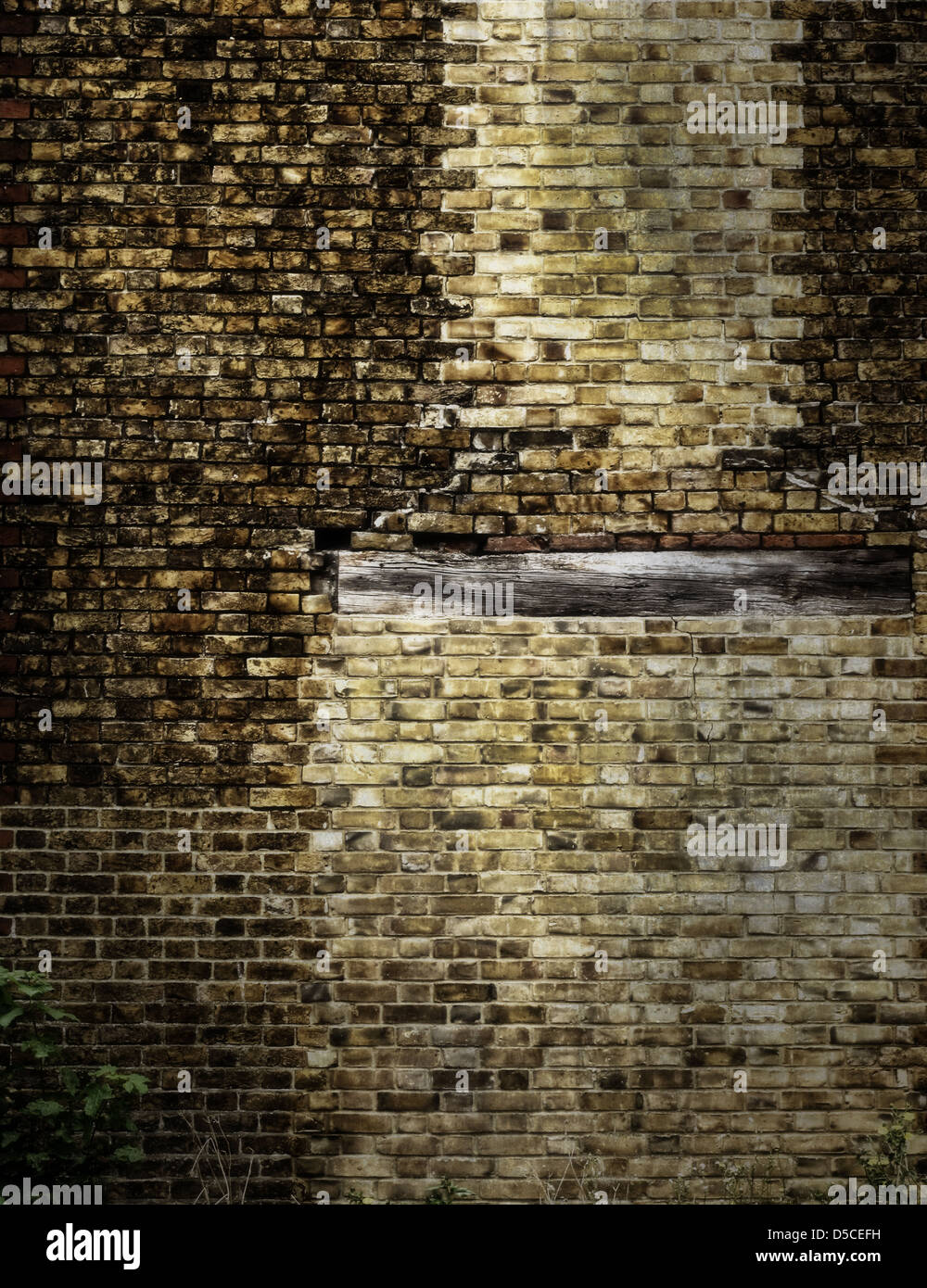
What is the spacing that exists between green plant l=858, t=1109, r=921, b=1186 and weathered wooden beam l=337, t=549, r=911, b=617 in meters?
1.99

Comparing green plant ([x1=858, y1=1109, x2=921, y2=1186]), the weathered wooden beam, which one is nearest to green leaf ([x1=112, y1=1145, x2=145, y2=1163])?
the weathered wooden beam

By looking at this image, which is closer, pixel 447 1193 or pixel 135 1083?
pixel 135 1083

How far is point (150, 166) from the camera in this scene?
3764mm

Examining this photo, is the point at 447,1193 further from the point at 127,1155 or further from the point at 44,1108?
the point at 44,1108

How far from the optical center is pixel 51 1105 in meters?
3.20

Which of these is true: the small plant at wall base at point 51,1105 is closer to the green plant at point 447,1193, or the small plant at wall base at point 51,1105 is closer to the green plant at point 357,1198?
the green plant at point 357,1198

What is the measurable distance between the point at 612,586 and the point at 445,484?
79 cm

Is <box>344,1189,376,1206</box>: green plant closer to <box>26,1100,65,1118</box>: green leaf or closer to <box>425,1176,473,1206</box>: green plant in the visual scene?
<box>425,1176,473,1206</box>: green plant

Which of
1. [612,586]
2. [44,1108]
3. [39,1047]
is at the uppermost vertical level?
[612,586]

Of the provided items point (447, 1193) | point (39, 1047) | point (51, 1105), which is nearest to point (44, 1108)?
point (51, 1105)

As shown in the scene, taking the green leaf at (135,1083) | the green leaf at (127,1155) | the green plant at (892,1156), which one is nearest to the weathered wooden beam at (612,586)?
the green leaf at (135,1083)

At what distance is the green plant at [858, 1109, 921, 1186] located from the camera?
3.55m

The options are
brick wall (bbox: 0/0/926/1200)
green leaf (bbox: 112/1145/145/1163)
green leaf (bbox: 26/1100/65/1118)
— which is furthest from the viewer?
brick wall (bbox: 0/0/926/1200)
